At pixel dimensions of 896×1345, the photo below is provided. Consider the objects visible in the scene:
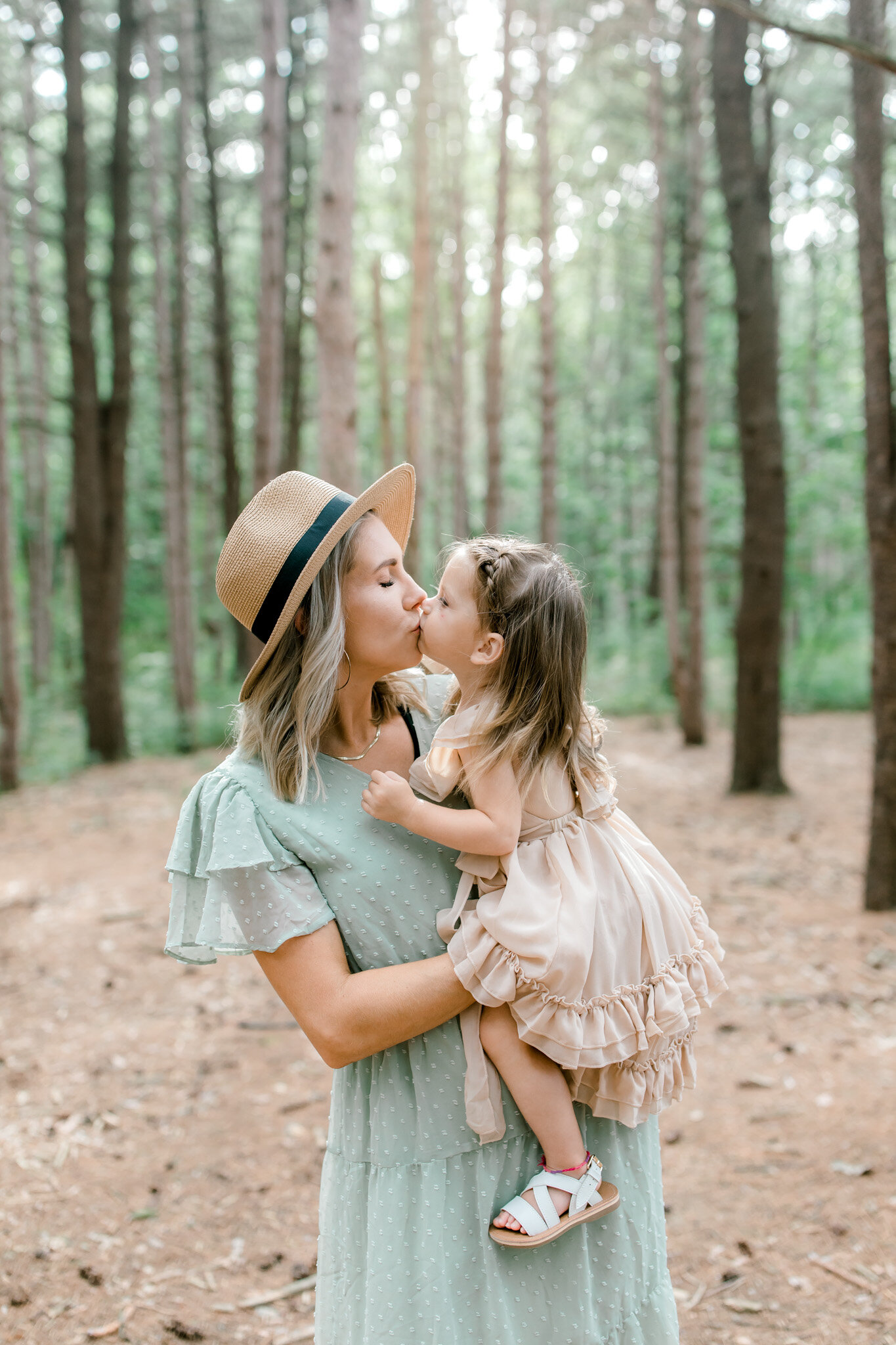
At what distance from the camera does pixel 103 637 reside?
10.2 m

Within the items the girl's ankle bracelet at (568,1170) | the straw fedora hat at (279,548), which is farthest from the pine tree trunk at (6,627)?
the girl's ankle bracelet at (568,1170)

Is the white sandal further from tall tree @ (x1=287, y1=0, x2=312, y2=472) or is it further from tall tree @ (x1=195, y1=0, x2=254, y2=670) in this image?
tall tree @ (x1=287, y1=0, x2=312, y2=472)

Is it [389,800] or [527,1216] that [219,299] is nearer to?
[389,800]

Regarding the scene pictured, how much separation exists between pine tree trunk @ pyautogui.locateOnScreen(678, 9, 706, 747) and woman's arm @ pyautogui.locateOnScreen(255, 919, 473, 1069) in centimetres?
885

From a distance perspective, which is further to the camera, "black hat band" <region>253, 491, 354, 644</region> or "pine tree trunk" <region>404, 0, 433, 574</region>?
"pine tree trunk" <region>404, 0, 433, 574</region>

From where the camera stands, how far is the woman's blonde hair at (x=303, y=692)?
1533 mm

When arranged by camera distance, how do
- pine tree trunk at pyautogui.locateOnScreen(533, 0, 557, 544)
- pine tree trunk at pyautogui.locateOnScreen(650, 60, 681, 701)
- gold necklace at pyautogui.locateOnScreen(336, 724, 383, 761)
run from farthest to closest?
pine tree trunk at pyautogui.locateOnScreen(650, 60, 681, 701) < pine tree trunk at pyautogui.locateOnScreen(533, 0, 557, 544) < gold necklace at pyautogui.locateOnScreen(336, 724, 383, 761)

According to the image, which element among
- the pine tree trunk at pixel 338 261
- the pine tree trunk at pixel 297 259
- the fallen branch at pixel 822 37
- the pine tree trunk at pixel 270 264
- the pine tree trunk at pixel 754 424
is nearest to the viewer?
the fallen branch at pixel 822 37

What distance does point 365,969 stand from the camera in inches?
59.6

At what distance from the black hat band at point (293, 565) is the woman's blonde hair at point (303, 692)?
0.12 feet

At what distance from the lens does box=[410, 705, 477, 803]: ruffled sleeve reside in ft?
5.13

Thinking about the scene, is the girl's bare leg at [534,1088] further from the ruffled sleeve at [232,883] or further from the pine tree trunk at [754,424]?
the pine tree trunk at [754,424]

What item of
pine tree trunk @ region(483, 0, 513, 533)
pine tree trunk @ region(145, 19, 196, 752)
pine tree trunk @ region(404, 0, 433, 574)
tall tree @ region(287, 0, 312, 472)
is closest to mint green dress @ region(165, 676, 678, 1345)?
pine tree trunk @ region(404, 0, 433, 574)

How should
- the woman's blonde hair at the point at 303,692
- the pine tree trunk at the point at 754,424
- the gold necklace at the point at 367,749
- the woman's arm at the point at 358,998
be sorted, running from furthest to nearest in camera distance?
the pine tree trunk at the point at 754,424 → the gold necklace at the point at 367,749 → the woman's blonde hair at the point at 303,692 → the woman's arm at the point at 358,998
